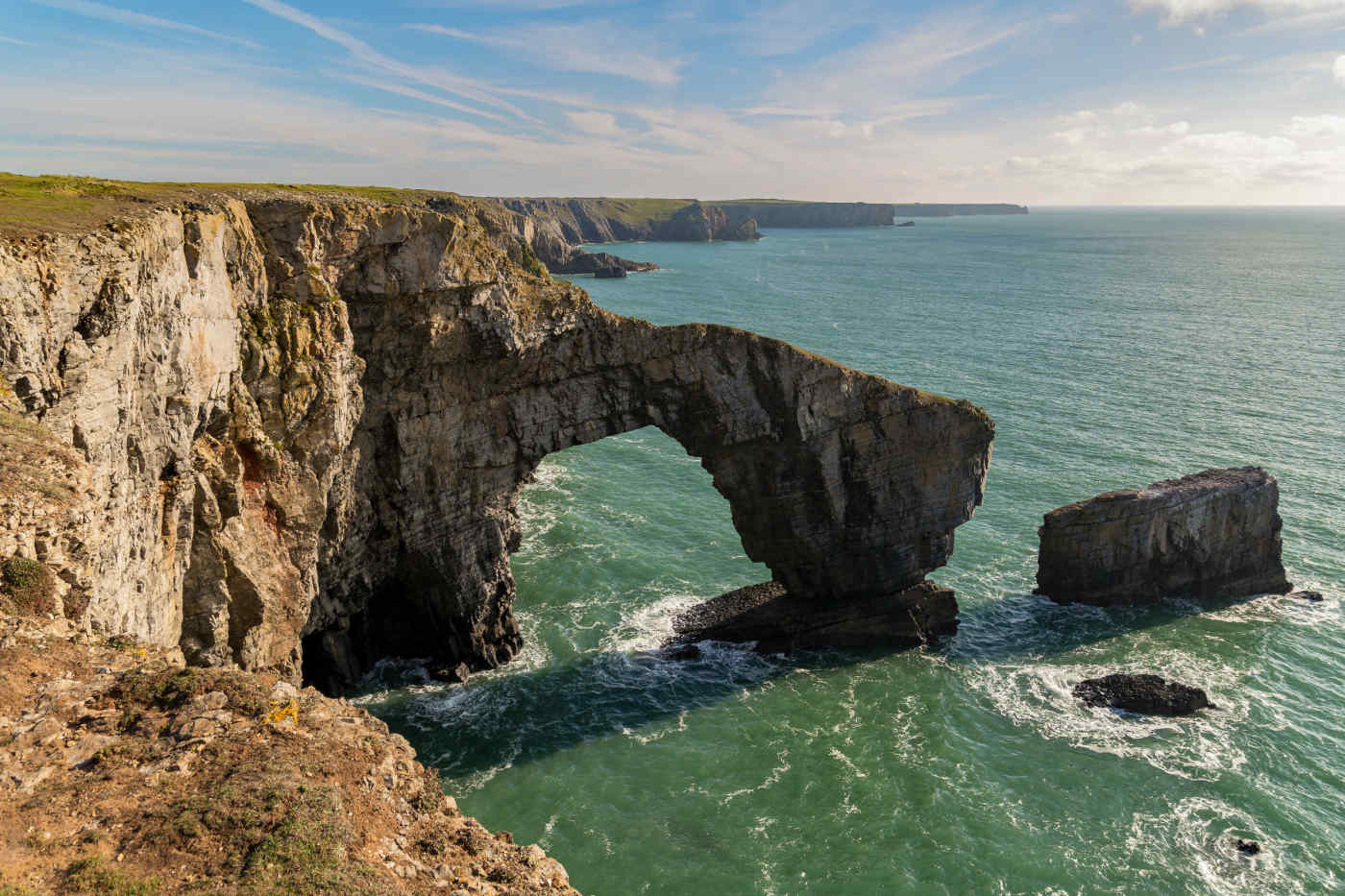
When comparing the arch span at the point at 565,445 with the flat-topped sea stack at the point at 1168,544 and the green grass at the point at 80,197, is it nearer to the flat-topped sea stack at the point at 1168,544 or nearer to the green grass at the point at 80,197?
the green grass at the point at 80,197

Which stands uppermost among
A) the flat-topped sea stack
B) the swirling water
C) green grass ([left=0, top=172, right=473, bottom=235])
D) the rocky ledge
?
green grass ([left=0, top=172, right=473, bottom=235])

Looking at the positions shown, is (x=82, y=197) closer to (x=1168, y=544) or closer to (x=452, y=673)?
(x=452, y=673)

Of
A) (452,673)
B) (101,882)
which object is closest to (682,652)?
(452,673)

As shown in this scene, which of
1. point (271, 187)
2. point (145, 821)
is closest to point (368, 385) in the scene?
point (271, 187)

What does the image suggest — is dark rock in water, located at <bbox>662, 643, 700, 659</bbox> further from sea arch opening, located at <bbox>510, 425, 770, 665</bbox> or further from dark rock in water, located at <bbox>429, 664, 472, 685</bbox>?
dark rock in water, located at <bbox>429, 664, 472, 685</bbox>

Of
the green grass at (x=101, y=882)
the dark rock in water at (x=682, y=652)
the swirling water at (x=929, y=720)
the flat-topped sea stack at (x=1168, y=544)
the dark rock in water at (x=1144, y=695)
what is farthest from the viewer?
the flat-topped sea stack at (x=1168, y=544)

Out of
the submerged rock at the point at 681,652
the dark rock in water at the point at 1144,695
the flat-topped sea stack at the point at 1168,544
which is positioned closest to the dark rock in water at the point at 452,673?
the submerged rock at the point at 681,652

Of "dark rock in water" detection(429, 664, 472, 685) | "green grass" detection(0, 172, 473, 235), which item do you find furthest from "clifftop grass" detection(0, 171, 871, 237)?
"dark rock in water" detection(429, 664, 472, 685)

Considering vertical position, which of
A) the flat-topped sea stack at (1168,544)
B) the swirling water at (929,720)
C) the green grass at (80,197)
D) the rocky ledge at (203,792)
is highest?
the green grass at (80,197)
